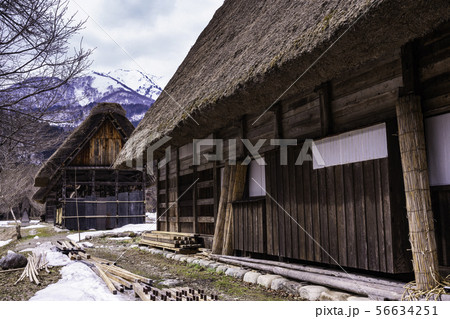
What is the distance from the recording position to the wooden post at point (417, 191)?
11.9ft

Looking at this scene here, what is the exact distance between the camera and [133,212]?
19.2m

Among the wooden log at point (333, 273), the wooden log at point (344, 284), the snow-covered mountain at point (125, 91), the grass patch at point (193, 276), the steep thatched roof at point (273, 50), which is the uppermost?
the snow-covered mountain at point (125, 91)

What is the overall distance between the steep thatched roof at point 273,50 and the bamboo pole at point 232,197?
3.72 ft

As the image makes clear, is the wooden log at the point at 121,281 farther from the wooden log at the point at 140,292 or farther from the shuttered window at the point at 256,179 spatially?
the shuttered window at the point at 256,179

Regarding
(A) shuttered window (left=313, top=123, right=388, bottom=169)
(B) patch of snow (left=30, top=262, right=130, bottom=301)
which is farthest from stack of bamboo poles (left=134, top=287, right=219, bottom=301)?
(A) shuttered window (left=313, top=123, right=388, bottom=169)

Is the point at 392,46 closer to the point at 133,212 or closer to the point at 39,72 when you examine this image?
the point at 39,72

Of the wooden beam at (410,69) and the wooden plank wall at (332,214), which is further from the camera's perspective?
the wooden plank wall at (332,214)

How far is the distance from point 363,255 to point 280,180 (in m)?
1.95

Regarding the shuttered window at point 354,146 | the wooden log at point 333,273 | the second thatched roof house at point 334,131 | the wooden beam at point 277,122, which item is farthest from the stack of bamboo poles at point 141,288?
the wooden beam at point 277,122

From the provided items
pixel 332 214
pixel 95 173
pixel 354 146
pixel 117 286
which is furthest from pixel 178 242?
pixel 95 173

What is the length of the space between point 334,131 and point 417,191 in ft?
5.53

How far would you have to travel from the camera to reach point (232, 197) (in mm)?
7324

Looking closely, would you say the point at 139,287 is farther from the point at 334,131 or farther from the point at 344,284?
the point at 334,131
